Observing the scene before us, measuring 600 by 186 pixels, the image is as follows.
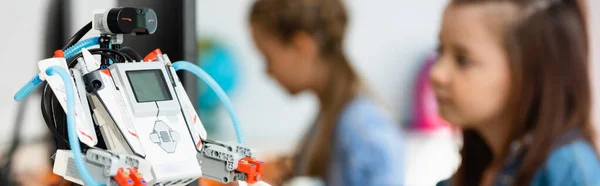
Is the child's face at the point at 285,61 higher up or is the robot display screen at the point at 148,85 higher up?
the robot display screen at the point at 148,85

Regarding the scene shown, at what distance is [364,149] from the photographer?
159 cm

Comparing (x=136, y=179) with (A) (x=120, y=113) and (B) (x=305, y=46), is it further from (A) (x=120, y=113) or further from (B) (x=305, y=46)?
(B) (x=305, y=46)

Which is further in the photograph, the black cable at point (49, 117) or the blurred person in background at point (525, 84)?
the blurred person in background at point (525, 84)

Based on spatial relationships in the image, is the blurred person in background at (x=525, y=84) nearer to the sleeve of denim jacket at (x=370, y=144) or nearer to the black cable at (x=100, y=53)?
the sleeve of denim jacket at (x=370, y=144)

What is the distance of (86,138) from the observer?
0.84 m

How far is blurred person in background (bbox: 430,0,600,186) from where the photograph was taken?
1262 millimetres

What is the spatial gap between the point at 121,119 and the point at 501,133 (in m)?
0.83

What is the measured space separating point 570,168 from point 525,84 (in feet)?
0.58

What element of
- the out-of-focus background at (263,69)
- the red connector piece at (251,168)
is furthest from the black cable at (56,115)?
the out-of-focus background at (263,69)

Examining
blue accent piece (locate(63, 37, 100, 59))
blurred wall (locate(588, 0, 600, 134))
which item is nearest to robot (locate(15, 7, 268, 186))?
blue accent piece (locate(63, 37, 100, 59))

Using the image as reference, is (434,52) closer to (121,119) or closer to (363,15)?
(363,15)

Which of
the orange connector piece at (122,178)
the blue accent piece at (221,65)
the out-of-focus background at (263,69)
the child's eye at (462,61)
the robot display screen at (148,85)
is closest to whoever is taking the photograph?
the orange connector piece at (122,178)

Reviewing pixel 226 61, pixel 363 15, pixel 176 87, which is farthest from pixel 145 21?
pixel 363 15

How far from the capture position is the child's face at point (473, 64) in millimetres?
1322
